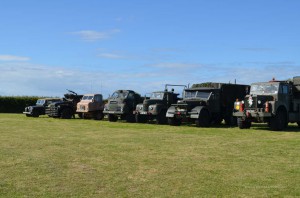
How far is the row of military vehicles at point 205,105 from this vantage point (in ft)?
56.6

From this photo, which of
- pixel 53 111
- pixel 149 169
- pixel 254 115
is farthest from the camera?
pixel 53 111

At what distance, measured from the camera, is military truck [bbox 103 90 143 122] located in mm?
23781

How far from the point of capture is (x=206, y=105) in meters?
20.0

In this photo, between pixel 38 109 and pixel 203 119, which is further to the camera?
pixel 38 109

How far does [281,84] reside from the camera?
57.6 ft

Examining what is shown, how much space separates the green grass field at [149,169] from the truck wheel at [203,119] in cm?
737

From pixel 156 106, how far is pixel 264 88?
6158 millimetres

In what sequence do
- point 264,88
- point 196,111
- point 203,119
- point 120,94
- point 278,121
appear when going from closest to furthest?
point 278,121
point 264,88
point 196,111
point 203,119
point 120,94

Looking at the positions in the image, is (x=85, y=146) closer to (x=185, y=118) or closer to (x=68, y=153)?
(x=68, y=153)

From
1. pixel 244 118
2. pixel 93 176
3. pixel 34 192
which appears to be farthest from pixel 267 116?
pixel 34 192

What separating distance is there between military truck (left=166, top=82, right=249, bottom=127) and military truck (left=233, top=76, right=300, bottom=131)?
5.13 feet

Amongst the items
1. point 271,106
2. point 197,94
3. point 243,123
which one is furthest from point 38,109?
point 271,106

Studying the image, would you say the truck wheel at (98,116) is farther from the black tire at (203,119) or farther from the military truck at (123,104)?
the black tire at (203,119)

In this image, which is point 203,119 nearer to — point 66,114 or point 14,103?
point 66,114
